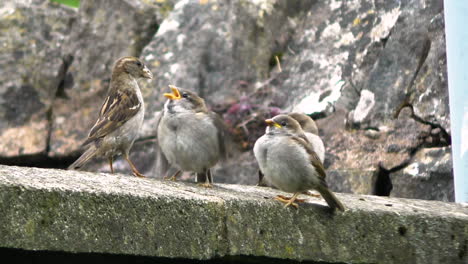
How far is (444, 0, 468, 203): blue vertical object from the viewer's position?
4160 mm

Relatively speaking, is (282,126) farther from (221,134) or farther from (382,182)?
(382,182)

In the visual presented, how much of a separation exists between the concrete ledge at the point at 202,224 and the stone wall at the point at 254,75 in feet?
6.88

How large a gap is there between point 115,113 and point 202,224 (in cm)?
314

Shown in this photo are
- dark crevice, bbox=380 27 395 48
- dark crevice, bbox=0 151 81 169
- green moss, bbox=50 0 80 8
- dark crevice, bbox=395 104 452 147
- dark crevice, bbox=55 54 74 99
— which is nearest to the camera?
dark crevice, bbox=395 104 452 147

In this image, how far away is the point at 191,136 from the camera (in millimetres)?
5398

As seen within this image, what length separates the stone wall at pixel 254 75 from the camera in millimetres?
Answer: 5953

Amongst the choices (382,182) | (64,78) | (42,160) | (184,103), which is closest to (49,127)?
(42,160)

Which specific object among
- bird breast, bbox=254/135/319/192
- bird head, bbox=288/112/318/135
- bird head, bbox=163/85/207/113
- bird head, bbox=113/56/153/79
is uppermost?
bird head, bbox=113/56/153/79

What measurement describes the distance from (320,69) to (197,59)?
1.03 m

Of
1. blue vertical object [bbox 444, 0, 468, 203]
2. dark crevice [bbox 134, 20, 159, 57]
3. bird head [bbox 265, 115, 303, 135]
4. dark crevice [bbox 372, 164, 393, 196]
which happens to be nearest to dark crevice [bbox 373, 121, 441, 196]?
dark crevice [bbox 372, 164, 393, 196]

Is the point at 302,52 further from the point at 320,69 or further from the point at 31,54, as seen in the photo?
the point at 31,54

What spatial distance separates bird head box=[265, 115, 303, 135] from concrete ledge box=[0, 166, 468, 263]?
2.73 feet

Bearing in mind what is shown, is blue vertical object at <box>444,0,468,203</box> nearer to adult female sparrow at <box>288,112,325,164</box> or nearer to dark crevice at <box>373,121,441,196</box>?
dark crevice at <box>373,121,441,196</box>

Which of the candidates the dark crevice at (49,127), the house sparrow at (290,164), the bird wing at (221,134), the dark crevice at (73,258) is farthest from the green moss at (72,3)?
the dark crevice at (73,258)
